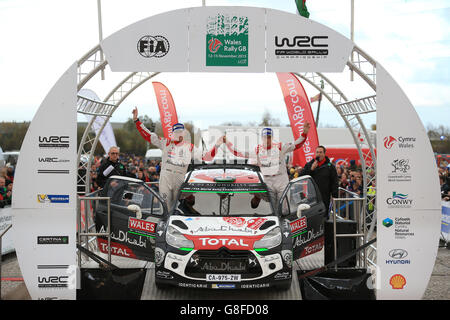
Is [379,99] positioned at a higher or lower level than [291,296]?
higher

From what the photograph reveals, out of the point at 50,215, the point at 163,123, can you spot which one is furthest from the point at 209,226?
the point at 163,123

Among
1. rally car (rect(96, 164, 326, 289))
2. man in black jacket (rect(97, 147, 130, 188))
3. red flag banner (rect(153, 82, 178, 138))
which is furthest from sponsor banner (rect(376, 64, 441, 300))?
red flag banner (rect(153, 82, 178, 138))

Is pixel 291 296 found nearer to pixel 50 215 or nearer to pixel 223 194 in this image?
pixel 223 194

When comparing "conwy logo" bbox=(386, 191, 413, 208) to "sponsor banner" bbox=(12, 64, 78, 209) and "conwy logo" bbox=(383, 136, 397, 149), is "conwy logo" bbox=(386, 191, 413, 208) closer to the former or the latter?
"conwy logo" bbox=(383, 136, 397, 149)

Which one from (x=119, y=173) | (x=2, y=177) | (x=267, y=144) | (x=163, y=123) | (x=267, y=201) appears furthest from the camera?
(x=163, y=123)

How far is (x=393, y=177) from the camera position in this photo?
5.36 m

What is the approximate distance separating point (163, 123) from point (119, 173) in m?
3.13

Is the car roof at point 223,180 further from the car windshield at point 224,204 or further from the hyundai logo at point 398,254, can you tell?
the hyundai logo at point 398,254

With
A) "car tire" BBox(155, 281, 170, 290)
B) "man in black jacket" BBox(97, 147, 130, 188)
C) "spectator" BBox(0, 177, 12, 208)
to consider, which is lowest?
"car tire" BBox(155, 281, 170, 290)

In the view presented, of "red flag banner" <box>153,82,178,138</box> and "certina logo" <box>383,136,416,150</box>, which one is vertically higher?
"red flag banner" <box>153,82,178,138</box>

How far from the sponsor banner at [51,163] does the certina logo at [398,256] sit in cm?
418

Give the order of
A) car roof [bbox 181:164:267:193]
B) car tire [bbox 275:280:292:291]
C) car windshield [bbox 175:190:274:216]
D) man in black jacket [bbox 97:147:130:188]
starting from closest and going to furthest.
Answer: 1. car tire [bbox 275:280:292:291]
2. car windshield [bbox 175:190:274:216]
3. car roof [bbox 181:164:267:193]
4. man in black jacket [bbox 97:147:130:188]

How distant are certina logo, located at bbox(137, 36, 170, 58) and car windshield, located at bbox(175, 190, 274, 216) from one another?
7.22 feet

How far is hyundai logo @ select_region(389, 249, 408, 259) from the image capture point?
5.41 meters
